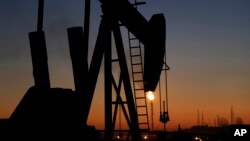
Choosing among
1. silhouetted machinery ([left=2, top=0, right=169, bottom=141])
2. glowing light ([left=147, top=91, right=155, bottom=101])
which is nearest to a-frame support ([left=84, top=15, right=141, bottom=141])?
silhouetted machinery ([left=2, top=0, right=169, bottom=141])

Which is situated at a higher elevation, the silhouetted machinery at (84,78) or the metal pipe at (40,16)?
the metal pipe at (40,16)

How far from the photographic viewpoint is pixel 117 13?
8.64 meters

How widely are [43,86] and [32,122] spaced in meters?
0.73

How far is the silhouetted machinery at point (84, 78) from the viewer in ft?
17.5

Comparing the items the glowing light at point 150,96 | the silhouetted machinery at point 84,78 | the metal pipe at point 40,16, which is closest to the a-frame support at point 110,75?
the silhouetted machinery at point 84,78

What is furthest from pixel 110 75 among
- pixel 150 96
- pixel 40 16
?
pixel 40 16

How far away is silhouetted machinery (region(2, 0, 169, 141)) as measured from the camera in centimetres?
532

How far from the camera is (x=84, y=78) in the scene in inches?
263

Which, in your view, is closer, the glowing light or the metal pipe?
the metal pipe

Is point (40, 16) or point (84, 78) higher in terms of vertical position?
point (40, 16)

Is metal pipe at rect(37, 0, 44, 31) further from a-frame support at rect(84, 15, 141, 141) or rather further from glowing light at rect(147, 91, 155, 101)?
glowing light at rect(147, 91, 155, 101)

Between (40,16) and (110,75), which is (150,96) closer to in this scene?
(110,75)

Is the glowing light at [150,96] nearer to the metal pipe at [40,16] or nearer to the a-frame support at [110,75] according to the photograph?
the a-frame support at [110,75]

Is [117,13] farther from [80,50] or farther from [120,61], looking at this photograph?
[80,50]
